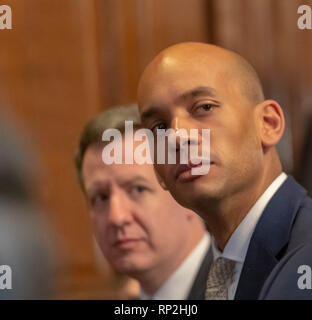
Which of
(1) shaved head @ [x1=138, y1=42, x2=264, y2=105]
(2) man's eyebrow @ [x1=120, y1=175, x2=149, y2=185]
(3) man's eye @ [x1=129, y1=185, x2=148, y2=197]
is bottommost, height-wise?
(3) man's eye @ [x1=129, y1=185, x2=148, y2=197]

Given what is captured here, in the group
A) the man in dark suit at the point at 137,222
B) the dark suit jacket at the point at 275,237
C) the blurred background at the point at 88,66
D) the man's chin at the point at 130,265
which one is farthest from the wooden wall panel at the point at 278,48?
the man's chin at the point at 130,265

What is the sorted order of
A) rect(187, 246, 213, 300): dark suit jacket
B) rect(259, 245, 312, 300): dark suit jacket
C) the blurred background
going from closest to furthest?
rect(259, 245, 312, 300): dark suit jacket
rect(187, 246, 213, 300): dark suit jacket
the blurred background

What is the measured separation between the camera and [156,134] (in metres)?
0.82

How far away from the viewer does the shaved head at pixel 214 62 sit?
0.79 meters

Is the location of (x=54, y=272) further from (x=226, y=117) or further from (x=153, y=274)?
(x=226, y=117)

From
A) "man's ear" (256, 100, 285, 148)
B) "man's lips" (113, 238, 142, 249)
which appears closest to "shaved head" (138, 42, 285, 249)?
"man's ear" (256, 100, 285, 148)

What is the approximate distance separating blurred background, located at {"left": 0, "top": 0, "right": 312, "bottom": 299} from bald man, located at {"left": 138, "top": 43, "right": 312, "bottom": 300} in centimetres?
17

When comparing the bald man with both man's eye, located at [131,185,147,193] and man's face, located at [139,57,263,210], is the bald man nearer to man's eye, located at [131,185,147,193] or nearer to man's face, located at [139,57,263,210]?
man's face, located at [139,57,263,210]

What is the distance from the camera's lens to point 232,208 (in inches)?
31.7

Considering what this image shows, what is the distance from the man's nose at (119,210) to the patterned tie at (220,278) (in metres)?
0.22

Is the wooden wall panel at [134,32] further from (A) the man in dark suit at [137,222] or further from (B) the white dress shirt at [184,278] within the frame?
(B) the white dress shirt at [184,278]

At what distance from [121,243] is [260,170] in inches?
13.0

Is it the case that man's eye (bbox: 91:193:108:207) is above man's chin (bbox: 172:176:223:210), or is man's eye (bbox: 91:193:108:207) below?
below

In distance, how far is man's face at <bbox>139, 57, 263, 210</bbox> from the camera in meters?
0.79
